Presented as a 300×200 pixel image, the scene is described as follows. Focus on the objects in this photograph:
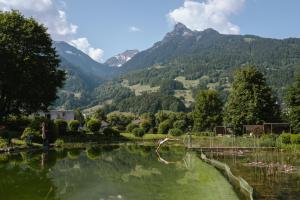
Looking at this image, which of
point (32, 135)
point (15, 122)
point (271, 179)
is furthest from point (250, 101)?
point (271, 179)

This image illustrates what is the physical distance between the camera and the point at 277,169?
31250 millimetres

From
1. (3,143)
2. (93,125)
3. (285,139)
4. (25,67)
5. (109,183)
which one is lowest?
(109,183)

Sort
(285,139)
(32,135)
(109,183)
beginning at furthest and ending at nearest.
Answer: (32,135), (285,139), (109,183)

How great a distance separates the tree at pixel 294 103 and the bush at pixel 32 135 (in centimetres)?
3796

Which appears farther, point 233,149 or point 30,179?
point 233,149

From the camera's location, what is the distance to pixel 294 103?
2653 inches

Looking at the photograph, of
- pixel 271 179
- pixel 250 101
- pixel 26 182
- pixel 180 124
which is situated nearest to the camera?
pixel 26 182

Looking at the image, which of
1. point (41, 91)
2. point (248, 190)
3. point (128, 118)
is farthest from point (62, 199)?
point (128, 118)

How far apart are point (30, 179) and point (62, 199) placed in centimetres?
784

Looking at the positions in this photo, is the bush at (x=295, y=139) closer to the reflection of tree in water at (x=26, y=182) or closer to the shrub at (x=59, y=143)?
the reflection of tree in water at (x=26, y=182)

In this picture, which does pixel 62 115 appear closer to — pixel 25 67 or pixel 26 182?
pixel 25 67

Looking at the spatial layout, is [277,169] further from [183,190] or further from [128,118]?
[128,118]

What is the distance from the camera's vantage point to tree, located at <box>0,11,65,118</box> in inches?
2485

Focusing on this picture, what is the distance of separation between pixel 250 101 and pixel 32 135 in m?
38.3
